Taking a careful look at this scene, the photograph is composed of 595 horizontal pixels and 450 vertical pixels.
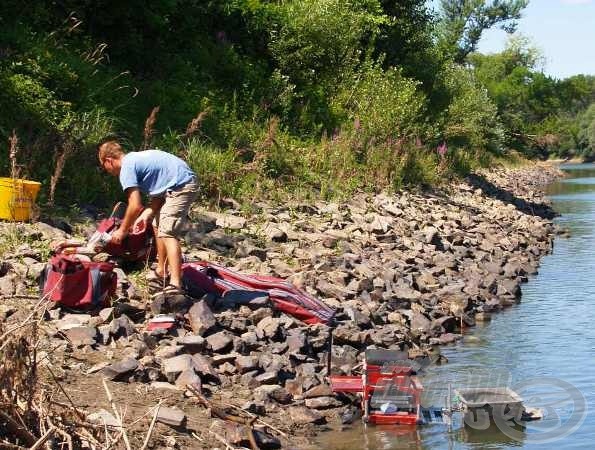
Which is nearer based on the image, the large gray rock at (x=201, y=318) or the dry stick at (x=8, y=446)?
the dry stick at (x=8, y=446)

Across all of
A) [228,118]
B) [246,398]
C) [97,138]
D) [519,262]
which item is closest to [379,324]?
[246,398]

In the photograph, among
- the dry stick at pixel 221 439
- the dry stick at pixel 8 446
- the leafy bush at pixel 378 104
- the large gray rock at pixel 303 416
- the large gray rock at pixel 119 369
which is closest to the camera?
the dry stick at pixel 8 446

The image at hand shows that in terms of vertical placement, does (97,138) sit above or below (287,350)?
above

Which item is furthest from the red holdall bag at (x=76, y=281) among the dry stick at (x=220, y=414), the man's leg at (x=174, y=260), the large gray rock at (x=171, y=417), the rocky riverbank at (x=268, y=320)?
the large gray rock at (x=171, y=417)

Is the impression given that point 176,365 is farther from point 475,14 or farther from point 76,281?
point 475,14

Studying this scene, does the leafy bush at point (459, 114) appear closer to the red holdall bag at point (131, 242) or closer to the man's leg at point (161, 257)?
the red holdall bag at point (131, 242)

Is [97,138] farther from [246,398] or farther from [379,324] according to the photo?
[246,398]

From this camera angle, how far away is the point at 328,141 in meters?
20.2

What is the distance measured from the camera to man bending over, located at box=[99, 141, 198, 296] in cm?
876

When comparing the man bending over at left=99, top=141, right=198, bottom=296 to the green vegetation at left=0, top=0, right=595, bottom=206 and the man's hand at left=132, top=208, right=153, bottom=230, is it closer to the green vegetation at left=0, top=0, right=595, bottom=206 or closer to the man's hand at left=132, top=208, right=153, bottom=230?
the man's hand at left=132, top=208, right=153, bottom=230

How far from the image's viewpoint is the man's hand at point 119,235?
8922mm

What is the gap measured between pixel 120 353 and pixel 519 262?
443 inches

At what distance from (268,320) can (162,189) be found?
1.59 meters

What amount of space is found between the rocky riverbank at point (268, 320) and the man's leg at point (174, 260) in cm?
38
